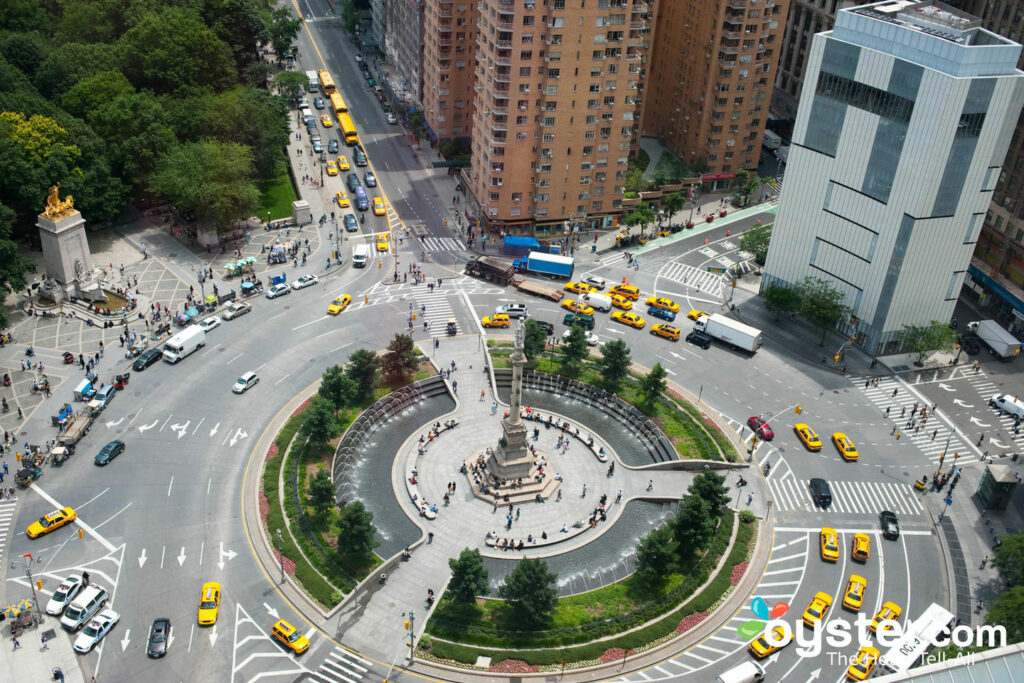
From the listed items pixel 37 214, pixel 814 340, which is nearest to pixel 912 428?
pixel 814 340

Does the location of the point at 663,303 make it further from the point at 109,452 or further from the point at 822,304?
the point at 109,452

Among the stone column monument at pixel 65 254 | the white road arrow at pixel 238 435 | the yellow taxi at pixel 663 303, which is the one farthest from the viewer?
the yellow taxi at pixel 663 303

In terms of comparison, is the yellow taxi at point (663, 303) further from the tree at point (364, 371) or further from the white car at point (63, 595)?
the white car at point (63, 595)

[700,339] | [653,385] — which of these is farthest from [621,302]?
[653,385]

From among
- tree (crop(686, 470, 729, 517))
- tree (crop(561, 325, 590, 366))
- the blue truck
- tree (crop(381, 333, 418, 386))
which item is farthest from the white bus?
the blue truck

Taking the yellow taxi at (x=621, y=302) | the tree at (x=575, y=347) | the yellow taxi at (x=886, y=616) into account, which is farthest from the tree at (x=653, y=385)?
the yellow taxi at (x=886, y=616)

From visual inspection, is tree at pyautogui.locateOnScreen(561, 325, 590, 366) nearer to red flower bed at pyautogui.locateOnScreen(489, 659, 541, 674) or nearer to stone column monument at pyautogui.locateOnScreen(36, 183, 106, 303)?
red flower bed at pyautogui.locateOnScreen(489, 659, 541, 674)
